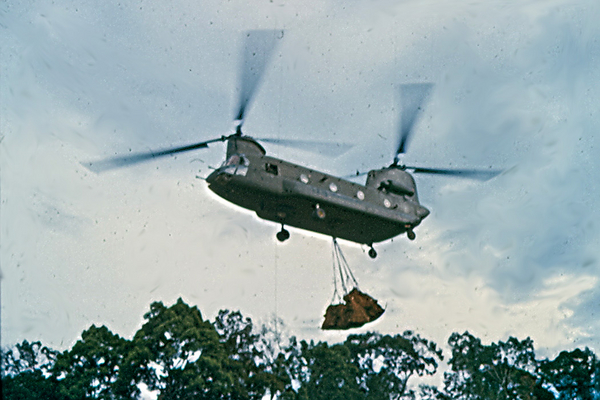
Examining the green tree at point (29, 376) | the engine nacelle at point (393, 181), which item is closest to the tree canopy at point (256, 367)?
the green tree at point (29, 376)

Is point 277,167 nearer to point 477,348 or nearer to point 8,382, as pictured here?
point 8,382

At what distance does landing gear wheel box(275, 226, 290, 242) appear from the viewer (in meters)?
22.4

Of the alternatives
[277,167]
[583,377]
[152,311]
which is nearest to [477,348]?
[583,377]

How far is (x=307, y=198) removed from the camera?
21141 mm

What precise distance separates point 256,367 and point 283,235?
2124 cm

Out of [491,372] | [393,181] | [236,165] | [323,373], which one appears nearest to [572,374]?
[491,372]

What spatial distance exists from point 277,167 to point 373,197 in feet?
17.2

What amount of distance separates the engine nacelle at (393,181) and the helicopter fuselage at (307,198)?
0.69 ft

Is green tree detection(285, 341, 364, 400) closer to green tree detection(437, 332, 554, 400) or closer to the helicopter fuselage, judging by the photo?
green tree detection(437, 332, 554, 400)

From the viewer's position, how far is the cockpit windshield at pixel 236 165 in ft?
65.8

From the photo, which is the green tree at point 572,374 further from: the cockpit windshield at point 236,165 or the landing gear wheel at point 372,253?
the cockpit windshield at point 236,165

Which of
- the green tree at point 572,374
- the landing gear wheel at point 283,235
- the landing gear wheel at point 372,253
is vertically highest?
the green tree at point 572,374

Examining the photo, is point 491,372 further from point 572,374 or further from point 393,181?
point 393,181

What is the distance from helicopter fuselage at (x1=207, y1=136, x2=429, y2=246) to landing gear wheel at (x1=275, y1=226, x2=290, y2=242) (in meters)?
0.34
